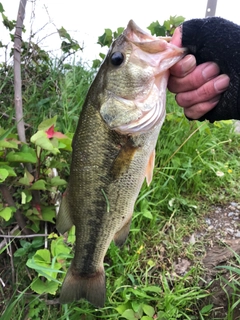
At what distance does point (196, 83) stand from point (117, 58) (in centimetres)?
36

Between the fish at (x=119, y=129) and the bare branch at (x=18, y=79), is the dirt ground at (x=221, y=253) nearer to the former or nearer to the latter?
the fish at (x=119, y=129)

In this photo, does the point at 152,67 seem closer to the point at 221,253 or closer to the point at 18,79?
the point at 18,79

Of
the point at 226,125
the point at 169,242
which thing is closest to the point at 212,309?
the point at 169,242

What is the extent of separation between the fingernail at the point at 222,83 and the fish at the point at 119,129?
192 mm

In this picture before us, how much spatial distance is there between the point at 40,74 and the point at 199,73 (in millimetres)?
2074

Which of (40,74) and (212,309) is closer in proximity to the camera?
(212,309)

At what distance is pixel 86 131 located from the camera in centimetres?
168

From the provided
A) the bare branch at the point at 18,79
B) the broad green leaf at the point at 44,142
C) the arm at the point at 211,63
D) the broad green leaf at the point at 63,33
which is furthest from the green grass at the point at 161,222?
the arm at the point at 211,63

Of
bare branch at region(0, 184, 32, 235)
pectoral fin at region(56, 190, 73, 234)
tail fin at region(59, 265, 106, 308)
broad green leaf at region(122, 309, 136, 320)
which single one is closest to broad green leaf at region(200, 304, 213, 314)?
broad green leaf at region(122, 309, 136, 320)

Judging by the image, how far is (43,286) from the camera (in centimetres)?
222

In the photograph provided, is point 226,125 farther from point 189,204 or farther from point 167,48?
point 167,48

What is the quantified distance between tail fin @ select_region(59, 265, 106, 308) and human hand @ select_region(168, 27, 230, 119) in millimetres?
1005

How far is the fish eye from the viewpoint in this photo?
162 cm

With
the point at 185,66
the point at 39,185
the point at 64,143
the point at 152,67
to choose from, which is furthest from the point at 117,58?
the point at 39,185
